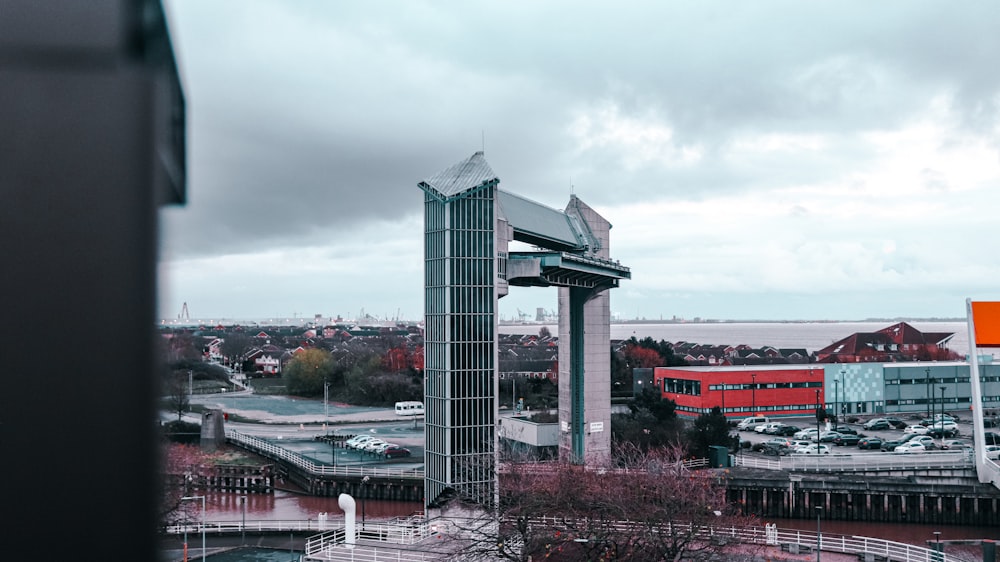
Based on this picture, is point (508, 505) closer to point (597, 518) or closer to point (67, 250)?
point (597, 518)

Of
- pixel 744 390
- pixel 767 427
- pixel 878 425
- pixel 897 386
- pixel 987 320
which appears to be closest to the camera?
pixel 987 320

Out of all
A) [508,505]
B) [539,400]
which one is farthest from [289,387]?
[508,505]

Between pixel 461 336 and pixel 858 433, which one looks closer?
pixel 461 336

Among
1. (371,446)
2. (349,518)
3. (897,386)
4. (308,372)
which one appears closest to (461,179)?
(349,518)

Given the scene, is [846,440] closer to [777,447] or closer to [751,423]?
[777,447]

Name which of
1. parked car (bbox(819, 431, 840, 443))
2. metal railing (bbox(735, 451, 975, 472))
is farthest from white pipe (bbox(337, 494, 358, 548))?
parked car (bbox(819, 431, 840, 443))

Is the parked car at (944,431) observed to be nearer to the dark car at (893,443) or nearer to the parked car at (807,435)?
the dark car at (893,443)

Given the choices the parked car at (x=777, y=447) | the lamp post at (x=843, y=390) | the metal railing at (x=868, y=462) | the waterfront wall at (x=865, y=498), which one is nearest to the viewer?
the waterfront wall at (x=865, y=498)

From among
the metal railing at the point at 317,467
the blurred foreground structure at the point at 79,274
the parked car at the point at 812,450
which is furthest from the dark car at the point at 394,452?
the blurred foreground structure at the point at 79,274
